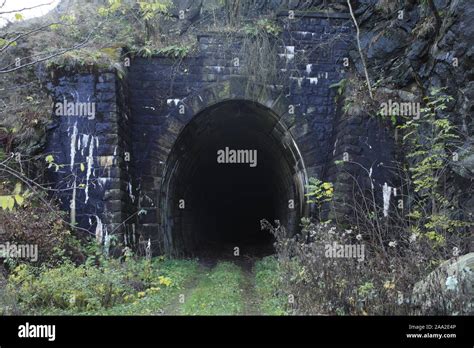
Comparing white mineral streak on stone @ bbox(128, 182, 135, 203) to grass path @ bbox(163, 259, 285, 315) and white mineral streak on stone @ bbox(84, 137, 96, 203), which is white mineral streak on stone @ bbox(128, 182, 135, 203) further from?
grass path @ bbox(163, 259, 285, 315)

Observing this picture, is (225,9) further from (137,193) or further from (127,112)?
(137,193)

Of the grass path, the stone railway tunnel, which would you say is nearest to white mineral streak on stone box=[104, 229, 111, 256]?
the stone railway tunnel

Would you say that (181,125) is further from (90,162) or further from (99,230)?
(99,230)

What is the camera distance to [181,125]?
1150cm

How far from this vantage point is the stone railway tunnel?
10.2 m

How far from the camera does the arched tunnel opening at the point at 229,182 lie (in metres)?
12.1

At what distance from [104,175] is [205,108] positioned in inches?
123

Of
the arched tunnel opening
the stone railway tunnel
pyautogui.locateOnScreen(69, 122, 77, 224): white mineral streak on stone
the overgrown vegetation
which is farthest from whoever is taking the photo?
the arched tunnel opening

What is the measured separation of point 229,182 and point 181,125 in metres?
9.63

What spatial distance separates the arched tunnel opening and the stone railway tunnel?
83mm

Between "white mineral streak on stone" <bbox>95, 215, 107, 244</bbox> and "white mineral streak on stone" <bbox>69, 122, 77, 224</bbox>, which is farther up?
"white mineral streak on stone" <bbox>69, 122, 77, 224</bbox>

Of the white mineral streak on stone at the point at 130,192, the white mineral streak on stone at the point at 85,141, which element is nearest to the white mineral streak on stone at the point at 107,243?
the white mineral streak on stone at the point at 130,192

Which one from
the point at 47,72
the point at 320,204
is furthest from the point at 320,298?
the point at 47,72

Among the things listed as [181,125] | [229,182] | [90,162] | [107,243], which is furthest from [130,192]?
[229,182]
